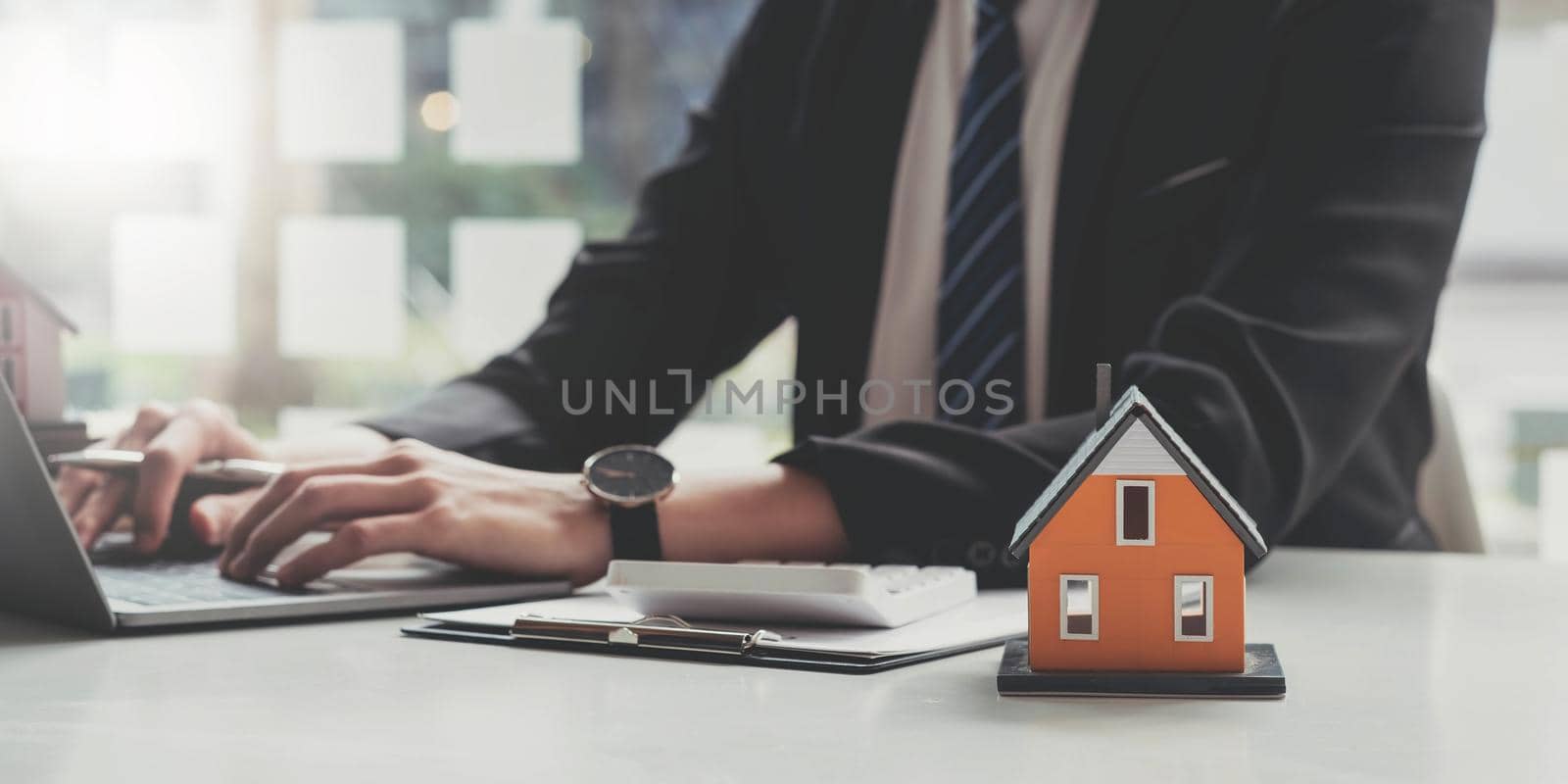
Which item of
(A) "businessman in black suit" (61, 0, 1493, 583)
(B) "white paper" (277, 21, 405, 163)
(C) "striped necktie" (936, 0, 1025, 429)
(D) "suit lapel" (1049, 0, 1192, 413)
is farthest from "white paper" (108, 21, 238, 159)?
(D) "suit lapel" (1049, 0, 1192, 413)

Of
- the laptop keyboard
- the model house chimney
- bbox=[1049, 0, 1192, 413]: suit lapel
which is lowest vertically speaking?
the laptop keyboard

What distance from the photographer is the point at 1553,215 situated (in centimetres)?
269

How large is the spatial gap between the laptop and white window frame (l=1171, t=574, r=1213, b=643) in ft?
1.19

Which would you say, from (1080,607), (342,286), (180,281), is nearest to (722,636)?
(1080,607)

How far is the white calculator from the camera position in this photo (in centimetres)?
57

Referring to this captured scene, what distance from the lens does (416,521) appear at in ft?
2.35

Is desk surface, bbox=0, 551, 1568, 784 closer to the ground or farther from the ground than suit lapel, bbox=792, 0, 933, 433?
closer to the ground

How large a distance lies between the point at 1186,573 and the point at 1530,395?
264 centimetres

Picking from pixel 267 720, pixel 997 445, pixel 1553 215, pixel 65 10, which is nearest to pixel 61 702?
pixel 267 720

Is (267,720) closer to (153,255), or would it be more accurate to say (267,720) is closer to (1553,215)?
(1553,215)

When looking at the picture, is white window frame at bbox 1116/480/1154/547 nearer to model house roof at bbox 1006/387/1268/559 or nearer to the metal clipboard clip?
model house roof at bbox 1006/387/1268/559

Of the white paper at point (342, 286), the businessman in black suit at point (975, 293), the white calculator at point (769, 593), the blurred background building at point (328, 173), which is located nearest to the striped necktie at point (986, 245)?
the businessman in black suit at point (975, 293)

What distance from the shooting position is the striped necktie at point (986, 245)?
3.88 feet

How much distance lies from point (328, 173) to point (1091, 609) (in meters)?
2.96
